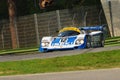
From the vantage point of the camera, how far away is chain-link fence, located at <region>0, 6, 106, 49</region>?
107 ft

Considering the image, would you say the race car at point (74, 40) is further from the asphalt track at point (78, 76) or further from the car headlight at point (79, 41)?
the asphalt track at point (78, 76)

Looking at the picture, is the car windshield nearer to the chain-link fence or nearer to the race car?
the race car

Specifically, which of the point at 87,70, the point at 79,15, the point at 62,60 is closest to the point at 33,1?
the point at 79,15

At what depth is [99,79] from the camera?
37.5ft

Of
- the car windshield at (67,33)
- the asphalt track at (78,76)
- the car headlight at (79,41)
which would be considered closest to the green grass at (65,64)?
the asphalt track at (78,76)

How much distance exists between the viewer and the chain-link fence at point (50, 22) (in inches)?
1278

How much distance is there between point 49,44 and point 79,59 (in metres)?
6.52

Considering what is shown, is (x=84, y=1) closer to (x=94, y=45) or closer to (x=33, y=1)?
(x=33, y=1)

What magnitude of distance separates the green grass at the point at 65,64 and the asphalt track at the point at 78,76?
35.8 inches

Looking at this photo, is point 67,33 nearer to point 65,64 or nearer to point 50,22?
point 65,64

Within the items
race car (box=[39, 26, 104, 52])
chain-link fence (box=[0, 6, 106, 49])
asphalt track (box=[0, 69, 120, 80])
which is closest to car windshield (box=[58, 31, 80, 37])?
race car (box=[39, 26, 104, 52])

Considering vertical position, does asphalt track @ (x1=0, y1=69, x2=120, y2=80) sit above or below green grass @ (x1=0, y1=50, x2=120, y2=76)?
below

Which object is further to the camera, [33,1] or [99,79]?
[33,1]

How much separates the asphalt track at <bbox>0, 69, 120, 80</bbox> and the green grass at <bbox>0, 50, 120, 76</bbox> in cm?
91
